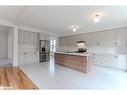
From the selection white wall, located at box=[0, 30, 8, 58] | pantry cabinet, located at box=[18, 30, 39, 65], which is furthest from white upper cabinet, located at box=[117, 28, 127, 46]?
white wall, located at box=[0, 30, 8, 58]

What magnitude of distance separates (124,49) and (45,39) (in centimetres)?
546

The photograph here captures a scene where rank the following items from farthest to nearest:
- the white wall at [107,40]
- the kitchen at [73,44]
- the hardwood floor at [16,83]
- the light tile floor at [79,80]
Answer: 1. the white wall at [107,40]
2. the kitchen at [73,44]
3. the light tile floor at [79,80]
4. the hardwood floor at [16,83]

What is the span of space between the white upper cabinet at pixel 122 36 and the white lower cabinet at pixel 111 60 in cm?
71

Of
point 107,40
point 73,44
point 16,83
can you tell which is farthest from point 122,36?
point 16,83

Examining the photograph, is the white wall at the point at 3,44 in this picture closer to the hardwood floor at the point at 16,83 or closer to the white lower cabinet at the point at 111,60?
the hardwood floor at the point at 16,83

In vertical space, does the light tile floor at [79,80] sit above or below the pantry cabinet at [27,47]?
below

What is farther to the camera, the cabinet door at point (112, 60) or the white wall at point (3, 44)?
the white wall at point (3, 44)

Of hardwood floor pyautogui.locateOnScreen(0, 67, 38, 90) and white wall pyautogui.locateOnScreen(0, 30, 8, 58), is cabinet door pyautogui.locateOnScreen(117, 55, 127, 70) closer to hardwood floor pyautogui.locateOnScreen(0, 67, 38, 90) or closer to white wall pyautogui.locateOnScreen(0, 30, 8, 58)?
hardwood floor pyautogui.locateOnScreen(0, 67, 38, 90)

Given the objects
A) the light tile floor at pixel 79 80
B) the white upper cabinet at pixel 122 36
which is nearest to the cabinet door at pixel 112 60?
the white upper cabinet at pixel 122 36

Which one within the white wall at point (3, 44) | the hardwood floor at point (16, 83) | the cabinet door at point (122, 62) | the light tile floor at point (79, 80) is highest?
the white wall at point (3, 44)

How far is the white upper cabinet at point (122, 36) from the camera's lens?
18.8 feet

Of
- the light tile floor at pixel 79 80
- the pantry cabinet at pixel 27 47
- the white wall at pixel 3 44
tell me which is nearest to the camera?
the light tile floor at pixel 79 80

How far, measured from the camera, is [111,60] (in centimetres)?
609

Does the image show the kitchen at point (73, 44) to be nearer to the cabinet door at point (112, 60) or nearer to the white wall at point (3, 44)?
the cabinet door at point (112, 60)
